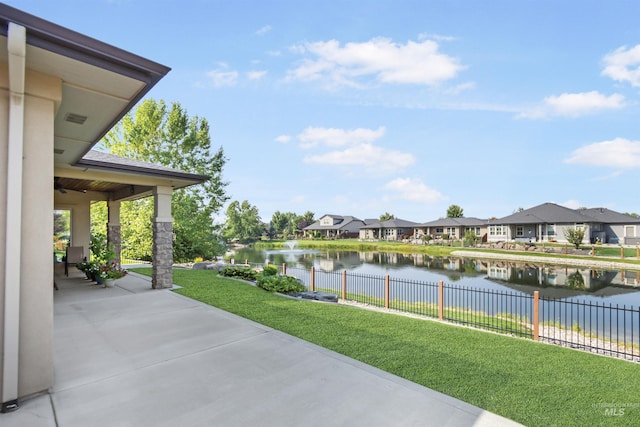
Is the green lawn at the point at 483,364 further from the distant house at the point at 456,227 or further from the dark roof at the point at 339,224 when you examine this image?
the dark roof at the point at 339,224

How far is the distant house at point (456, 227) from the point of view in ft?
147

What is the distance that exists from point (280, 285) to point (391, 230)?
46782 millimetres

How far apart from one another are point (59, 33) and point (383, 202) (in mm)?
70705

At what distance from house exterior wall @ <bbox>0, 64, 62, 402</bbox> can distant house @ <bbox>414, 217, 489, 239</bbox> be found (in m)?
47.0

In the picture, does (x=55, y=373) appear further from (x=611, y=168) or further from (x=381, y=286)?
(x=611, y=168)

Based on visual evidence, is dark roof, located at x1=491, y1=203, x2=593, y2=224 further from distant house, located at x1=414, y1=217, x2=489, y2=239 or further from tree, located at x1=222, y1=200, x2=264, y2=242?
tree, located at x1=222, y1=200, x2=264, y2=242

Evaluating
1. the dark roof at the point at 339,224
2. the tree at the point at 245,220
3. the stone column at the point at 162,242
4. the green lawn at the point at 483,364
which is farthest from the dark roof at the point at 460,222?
the stone column at the point at 162,242

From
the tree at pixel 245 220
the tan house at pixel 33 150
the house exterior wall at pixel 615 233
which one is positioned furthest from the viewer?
the tree at pixel 245 220

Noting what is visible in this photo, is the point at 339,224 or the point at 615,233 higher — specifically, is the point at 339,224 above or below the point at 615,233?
above

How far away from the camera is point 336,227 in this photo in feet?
206

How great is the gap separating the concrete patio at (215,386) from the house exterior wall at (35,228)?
0.36 m

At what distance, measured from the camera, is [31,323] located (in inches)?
122

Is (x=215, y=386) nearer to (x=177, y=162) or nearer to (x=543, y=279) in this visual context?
(x=543, y=279)

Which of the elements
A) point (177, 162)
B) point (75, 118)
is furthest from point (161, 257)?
point (177, 162)
